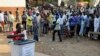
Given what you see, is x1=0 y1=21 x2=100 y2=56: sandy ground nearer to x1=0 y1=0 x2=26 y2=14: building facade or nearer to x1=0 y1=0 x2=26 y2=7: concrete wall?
x1=0 y1=0 x2=26 y2=14: building facade

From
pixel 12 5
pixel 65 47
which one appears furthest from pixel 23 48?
pixel 12 5

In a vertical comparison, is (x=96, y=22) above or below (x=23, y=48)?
above

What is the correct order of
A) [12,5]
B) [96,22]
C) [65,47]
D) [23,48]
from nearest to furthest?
[23,48] → [65,47] → [96,22] → [12,5]

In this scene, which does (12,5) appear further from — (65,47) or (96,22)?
(65,47)

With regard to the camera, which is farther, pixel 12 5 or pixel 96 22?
pixel 12 5

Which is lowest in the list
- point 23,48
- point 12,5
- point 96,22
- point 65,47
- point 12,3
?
point 65,47

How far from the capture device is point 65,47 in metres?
16.8

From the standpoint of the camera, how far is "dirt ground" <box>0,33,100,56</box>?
15.2 meters

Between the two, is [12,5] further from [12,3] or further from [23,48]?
[23,48]

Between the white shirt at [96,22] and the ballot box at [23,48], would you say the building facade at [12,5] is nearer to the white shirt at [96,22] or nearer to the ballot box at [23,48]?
the white shirt at [96,22]

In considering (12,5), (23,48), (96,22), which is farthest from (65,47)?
(12,5)

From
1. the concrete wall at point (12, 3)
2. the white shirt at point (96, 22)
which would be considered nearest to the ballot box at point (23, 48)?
the white shirt at point (96, 22)

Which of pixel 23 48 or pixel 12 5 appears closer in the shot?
pixel 23 48

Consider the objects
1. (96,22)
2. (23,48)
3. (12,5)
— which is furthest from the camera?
(12,5)
